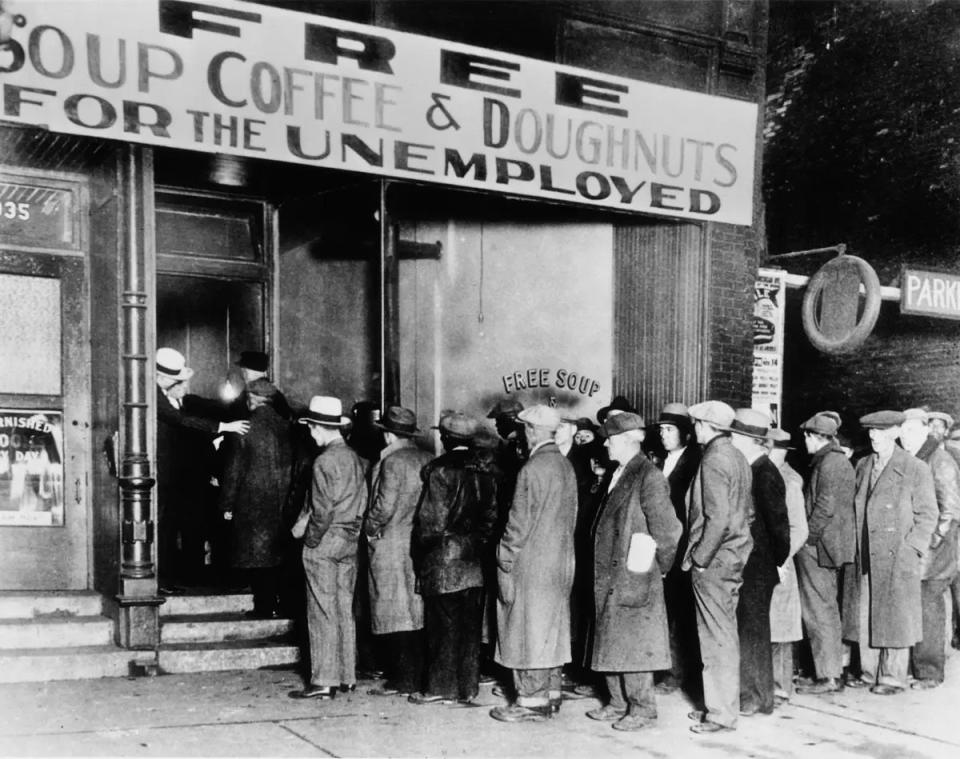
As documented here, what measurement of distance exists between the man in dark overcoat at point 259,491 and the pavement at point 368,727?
96cm

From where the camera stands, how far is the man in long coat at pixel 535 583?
6746 mm

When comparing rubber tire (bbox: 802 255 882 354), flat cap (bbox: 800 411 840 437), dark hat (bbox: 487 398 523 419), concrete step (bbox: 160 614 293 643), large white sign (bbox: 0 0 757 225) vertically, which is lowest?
concrete step (bbox: 160 614 293 643)

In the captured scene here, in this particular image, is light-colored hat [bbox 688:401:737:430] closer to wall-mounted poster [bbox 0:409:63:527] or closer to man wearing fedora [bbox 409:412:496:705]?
man wearing fedora [bbox 409:412:496:705]

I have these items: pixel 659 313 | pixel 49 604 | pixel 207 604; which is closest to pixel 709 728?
pixel 207 604

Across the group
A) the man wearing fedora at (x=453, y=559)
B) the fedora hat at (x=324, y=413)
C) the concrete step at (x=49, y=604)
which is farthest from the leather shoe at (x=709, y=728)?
the concrete step at (x=49, y=604)

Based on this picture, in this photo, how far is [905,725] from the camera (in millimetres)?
6984

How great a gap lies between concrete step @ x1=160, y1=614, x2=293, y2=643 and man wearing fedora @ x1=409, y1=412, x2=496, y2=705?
5.49ft

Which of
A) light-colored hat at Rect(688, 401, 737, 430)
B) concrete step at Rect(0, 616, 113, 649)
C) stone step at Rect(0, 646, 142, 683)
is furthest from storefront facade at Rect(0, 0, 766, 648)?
light-colored hat at Rect(688, 401, 737, 430)

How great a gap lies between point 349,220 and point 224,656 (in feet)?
14.3

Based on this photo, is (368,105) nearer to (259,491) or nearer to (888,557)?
(259,491)

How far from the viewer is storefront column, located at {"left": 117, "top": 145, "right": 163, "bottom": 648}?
7547 mm

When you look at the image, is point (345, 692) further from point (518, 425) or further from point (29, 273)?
point (29, 273)

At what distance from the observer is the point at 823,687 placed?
792 cm

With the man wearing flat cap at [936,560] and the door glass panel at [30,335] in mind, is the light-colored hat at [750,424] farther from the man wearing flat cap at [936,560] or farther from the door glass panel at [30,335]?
the door glass panel at [30,335]
